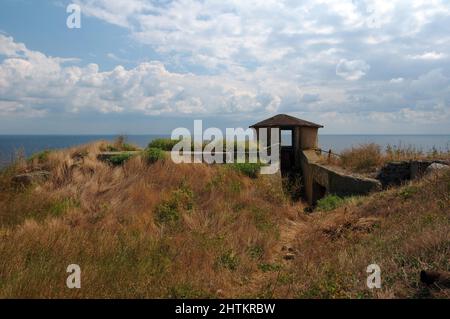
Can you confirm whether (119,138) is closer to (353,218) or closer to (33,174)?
(33,174)

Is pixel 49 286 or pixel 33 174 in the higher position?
pixel 33 174

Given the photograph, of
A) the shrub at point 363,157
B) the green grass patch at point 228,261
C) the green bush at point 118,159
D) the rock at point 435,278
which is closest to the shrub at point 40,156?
the green bush at point 118,159

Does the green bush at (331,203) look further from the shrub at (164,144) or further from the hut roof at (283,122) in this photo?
the hut roof at (283,122)

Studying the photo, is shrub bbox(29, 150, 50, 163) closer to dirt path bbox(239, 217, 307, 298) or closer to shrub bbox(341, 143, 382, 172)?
dirt path bbox(239, 217, 307, 298)

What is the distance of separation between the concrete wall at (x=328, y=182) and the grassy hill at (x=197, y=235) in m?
1.12

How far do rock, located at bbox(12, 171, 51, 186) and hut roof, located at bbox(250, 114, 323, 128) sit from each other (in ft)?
34.6

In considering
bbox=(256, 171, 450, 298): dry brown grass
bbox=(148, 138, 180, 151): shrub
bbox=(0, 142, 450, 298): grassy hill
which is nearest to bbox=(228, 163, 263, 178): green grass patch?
bbox=(0, 142, 450, 298): grassy hill

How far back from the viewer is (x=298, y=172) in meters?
17.4

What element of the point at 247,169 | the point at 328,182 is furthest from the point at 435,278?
the point at 328,182

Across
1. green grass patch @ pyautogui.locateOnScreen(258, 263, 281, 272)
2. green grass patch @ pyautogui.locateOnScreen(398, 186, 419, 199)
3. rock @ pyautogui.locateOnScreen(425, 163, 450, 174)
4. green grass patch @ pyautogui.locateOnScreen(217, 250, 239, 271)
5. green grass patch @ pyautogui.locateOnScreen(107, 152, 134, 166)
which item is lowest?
green grass patch @ pyautogui.locateOnScreen(258, 263, 281, 272)

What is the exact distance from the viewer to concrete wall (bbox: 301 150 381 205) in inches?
440

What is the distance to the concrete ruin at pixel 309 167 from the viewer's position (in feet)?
37.8
